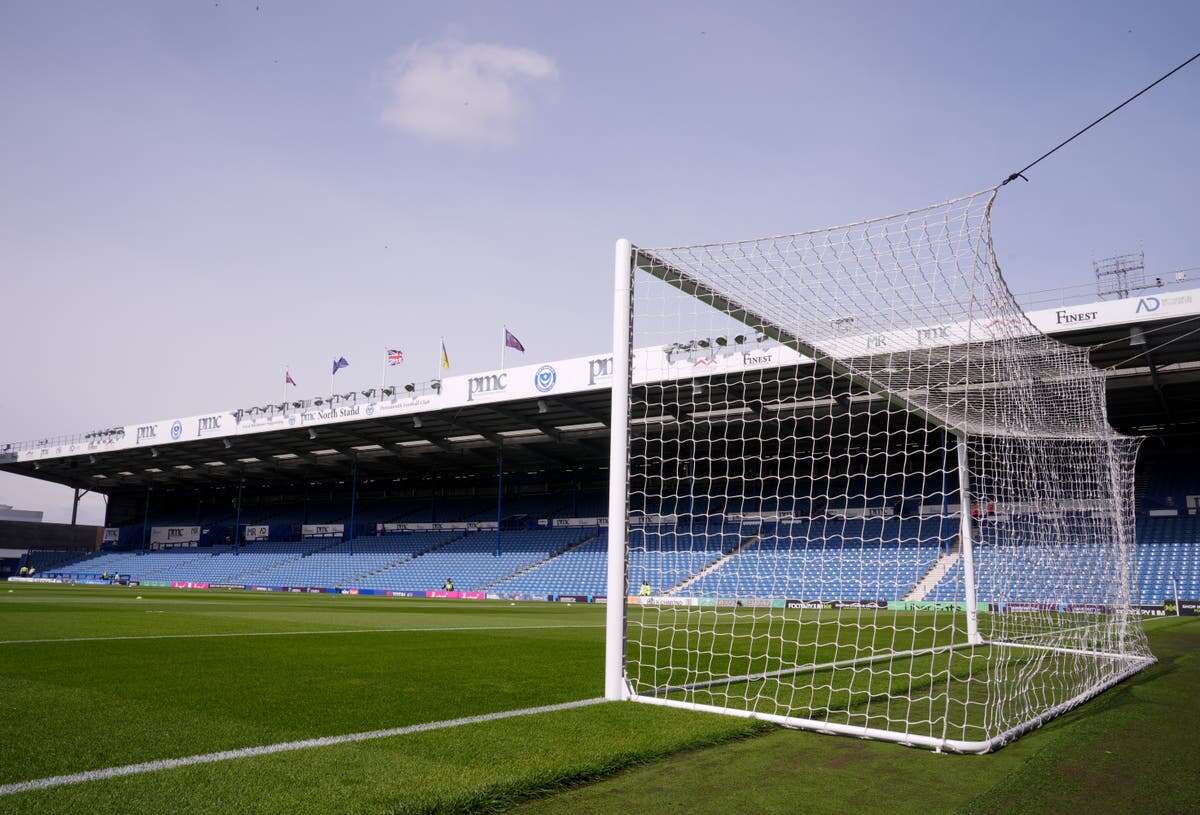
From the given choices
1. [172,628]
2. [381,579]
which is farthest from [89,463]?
[172,628]

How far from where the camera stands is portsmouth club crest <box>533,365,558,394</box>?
27181 mm

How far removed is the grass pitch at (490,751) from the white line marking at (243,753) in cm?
11

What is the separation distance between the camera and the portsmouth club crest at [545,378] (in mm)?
27181

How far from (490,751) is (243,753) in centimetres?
119

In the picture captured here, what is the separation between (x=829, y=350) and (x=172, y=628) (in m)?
9.92

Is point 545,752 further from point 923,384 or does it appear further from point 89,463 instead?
point 89,463

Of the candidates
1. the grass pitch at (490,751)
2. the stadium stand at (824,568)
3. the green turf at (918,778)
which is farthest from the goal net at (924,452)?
the stadium stand at (824,568)

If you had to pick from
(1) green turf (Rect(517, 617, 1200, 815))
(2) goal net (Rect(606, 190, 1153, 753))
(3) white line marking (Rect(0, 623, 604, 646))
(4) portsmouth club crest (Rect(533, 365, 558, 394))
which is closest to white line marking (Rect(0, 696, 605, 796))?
(2) goal net (Rect(606, 190, 1153, 753))

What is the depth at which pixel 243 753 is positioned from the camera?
Result: 386cm

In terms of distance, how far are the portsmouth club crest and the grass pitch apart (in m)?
20.0

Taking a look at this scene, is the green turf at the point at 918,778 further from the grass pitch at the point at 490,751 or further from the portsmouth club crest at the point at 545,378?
the portsmouth club crest at the point at 545,378

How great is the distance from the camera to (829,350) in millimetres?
7988

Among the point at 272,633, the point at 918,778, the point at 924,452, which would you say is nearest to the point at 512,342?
the point at 272,633

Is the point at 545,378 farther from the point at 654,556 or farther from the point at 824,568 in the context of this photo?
the point at 824,568
